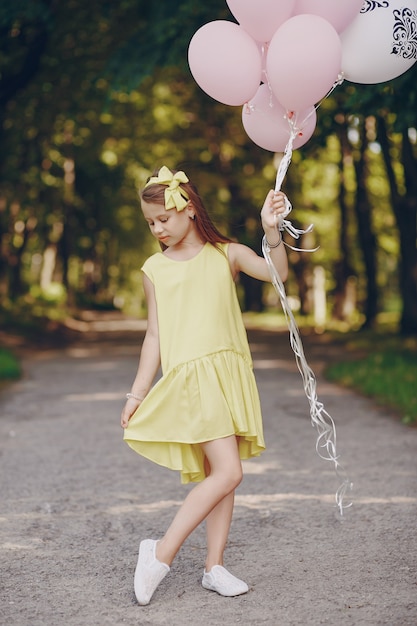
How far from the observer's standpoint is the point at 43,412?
990 centimetres

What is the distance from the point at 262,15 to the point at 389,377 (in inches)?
295

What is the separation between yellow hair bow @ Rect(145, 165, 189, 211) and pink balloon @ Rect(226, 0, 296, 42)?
87cm

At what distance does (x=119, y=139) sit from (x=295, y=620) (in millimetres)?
24397

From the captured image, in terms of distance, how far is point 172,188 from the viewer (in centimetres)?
402

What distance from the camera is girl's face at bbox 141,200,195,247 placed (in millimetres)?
4062

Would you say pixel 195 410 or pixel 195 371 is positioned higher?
pixel 195 371

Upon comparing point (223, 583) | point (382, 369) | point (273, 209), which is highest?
point (273, 209)

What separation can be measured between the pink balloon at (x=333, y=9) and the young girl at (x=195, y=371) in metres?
1.09


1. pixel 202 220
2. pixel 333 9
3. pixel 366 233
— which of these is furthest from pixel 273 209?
pixel 366 233

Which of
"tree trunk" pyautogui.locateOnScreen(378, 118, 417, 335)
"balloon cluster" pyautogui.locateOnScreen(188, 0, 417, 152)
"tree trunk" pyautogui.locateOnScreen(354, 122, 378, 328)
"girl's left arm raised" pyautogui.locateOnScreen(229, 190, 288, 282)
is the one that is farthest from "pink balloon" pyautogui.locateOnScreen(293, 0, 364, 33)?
"tree trunk" pyautogui.locateOnScreen(354, 122, 378, 328)

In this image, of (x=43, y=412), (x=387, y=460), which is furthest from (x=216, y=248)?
(x=43, y=412)

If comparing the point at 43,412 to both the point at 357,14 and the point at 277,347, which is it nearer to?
the point at 357,14

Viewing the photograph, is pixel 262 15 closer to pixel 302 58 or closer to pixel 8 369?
pixel 302 58

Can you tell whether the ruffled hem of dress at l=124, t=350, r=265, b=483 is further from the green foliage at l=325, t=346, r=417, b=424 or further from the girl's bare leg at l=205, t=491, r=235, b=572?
the green foliage at l=325, t=346, r=417, b=424
